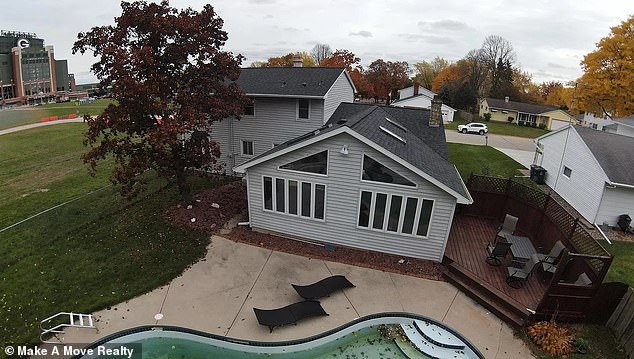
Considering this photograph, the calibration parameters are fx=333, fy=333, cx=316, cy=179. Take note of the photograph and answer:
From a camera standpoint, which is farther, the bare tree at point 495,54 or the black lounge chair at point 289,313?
the bare tree at point 495,54

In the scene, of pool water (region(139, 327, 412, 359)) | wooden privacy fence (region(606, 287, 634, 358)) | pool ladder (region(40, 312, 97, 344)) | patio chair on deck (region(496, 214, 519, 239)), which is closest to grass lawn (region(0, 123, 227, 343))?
pool ladder (region(40, 312, 97, 344))

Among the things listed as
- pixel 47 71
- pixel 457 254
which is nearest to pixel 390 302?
pixel 457 254

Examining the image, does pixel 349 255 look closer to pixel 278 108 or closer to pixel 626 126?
pixel 278 108

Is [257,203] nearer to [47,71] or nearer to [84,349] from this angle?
[84,349]

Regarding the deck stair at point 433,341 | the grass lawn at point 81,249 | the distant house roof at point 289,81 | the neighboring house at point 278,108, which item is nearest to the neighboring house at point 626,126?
the neighboring house at point 278,108

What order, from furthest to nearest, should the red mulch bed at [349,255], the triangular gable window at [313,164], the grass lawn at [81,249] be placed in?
the triangular gable window at [313,164] → the red mulch bed at [349,255] → the grass lawn at [81,249]

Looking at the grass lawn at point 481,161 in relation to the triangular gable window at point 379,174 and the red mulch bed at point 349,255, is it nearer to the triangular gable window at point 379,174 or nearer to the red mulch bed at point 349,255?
the red mulch bed at point 349,255
